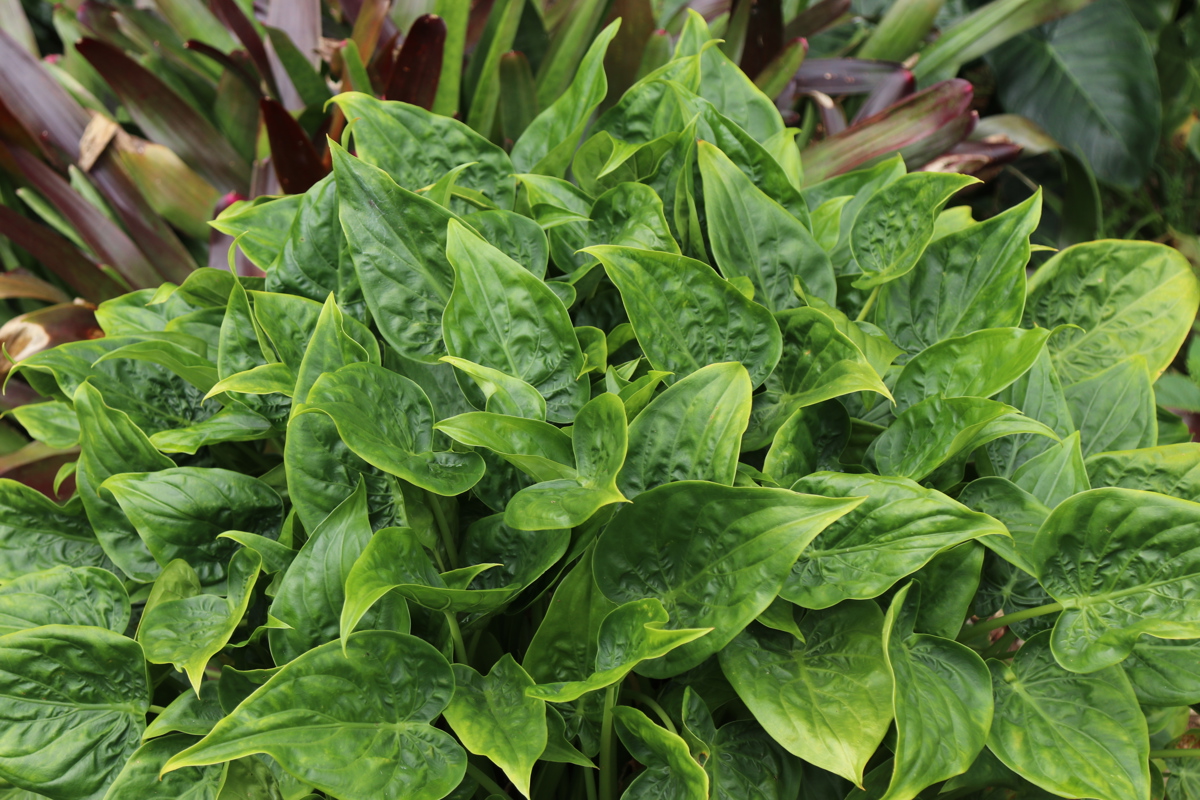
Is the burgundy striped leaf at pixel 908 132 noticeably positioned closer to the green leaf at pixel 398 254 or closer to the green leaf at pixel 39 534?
the green leaf at pixel 398 254

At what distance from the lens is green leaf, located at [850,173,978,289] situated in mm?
733

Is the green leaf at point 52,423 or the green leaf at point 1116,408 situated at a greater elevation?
the green leaf at point 52,423

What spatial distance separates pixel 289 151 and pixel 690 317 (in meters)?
0.90

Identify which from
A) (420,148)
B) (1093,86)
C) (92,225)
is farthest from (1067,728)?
(1093,86)

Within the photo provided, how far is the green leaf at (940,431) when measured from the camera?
23.8 inches

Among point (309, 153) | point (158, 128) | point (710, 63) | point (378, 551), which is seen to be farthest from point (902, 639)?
point (158, 128)

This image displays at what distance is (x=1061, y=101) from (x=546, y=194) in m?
1.89

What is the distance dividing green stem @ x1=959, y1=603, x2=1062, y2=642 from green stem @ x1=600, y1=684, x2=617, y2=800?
0.30 m

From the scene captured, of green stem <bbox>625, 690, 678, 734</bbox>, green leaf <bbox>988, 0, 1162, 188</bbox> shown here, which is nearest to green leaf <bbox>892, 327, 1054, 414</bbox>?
green stem <bbox>625, 690, 678, 734</bbox>

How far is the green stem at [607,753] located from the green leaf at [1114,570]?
319mm

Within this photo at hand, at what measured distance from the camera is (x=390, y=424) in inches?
25.1

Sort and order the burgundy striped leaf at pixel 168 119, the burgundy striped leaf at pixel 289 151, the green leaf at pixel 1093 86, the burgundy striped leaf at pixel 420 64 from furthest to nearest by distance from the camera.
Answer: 1. the green leaf at pixel 1093 86
2. the burgundy striped leaf at pixel 168 119
3. the burgundy striped leaf at pixel 420 64
4. the burgundy striped leaf at pixel 289 151

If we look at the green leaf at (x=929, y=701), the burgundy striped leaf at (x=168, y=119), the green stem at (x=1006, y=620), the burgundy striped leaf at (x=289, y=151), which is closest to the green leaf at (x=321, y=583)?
the green leaf at (x=929, y=701)

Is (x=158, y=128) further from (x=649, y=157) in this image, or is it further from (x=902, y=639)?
(x=902, y=639)
